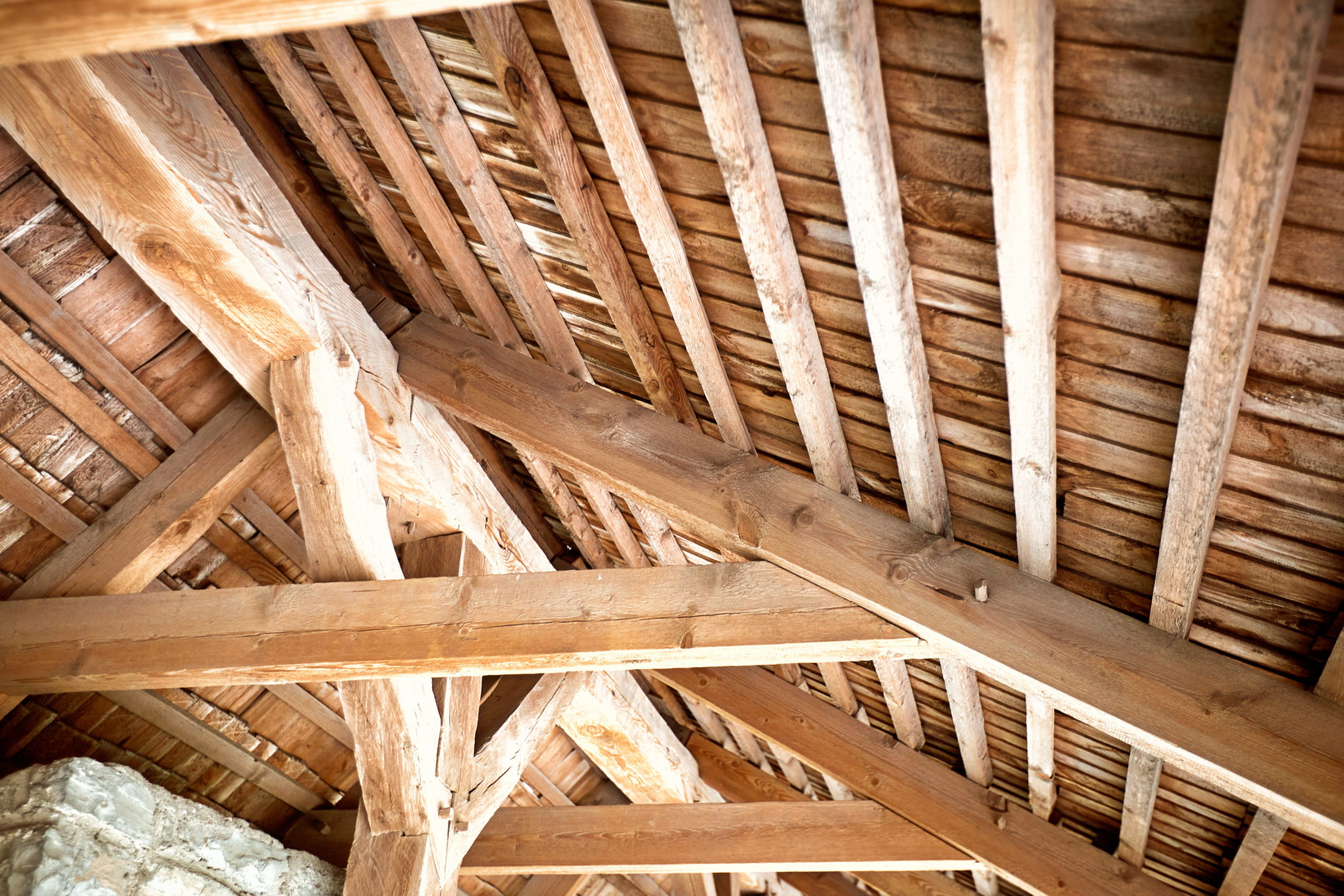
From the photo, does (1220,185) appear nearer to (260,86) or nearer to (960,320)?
(960,320)

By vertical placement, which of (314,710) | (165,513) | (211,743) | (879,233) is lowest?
(211,743)

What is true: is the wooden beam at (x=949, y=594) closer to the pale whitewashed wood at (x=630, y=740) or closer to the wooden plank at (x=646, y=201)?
the wooden plank at (x=646, y=201)

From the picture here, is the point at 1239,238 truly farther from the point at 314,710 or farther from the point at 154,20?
the point at 314,710

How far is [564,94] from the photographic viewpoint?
1.94m

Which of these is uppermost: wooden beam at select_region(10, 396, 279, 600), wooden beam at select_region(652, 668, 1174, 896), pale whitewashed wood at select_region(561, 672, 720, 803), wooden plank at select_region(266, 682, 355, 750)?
wooden beam at select_region(652, 668, 1174, 896)

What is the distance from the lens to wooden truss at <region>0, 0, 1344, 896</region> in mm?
1437

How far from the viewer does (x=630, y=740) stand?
157 inches

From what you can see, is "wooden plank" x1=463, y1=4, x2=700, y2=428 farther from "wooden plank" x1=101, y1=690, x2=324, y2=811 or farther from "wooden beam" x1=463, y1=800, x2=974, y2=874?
"wooden plank" x1=101, y1=690, x2=324, y2=811

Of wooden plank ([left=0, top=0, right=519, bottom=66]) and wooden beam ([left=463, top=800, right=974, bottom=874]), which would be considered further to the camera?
wooden beam ([left=463, top=800, right=974, bottom=874])

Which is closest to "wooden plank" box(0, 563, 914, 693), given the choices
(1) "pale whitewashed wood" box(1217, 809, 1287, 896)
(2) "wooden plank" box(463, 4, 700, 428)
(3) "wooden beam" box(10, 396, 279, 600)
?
(3) "wooden beam" box(10, 396, 279, 600)

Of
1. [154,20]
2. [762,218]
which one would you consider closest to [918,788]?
[762,218]

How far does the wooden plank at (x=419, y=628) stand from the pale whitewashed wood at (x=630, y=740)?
Answer: 1498 millimetres

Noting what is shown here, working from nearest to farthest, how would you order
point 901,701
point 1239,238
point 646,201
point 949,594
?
1. point 1239,238
2. point 646,201
3. point 949,594
4. point 901,701

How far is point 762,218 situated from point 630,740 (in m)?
2.85
